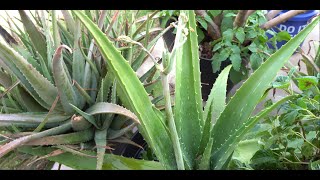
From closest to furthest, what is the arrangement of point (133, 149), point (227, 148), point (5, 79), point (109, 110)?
point (227, 148), point (109, 110), point (5, 79), point (133, 149)

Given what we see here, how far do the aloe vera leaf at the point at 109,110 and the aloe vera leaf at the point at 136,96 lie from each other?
0.37 feet

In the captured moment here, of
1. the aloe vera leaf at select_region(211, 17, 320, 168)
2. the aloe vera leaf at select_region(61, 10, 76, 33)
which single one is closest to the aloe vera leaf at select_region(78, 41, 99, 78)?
the aloe vera leaf at select_region(61, 10, 76, 33)

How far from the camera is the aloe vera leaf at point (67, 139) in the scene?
91 cm

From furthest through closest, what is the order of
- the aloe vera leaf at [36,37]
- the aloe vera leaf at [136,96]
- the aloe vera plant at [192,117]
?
the aloe vera leaf at [36,37] < the aloe vera plant at [192,117] < the aloe vera leaf at [136,96]

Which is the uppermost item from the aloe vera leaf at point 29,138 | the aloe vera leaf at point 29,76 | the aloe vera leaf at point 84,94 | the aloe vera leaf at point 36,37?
the aloe vera leaf at point 36,37

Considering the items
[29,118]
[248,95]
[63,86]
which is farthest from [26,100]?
[248,95]

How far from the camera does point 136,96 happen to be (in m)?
0.70

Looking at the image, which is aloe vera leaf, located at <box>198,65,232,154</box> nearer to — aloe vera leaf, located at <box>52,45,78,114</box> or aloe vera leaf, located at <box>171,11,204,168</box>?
aloe vera leaf, located at <box>171,11,204,168</box>

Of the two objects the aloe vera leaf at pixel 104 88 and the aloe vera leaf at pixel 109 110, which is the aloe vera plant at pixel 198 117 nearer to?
the aloe vera leaf at pixel 109 110

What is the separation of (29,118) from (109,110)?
218mm

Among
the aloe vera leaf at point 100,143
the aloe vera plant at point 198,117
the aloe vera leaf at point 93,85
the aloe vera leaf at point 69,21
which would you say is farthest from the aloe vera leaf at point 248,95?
the aloe vera leaf at point 69,21

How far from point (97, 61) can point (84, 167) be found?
27cm

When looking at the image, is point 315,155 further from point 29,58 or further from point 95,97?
point 29,58

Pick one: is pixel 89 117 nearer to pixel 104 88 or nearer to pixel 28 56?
pixel 104 88
